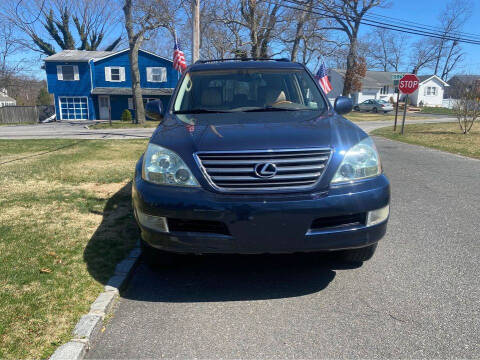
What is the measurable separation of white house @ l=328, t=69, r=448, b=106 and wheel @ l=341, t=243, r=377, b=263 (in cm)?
5437

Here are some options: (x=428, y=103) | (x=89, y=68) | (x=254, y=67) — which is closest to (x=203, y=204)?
(x=254, y=67)

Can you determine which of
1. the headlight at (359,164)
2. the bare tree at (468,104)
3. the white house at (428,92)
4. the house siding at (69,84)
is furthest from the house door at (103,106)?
the white house at (428,92)

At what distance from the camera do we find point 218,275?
11.3ft

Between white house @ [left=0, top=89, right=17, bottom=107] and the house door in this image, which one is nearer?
the house door

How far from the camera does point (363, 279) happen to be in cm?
333

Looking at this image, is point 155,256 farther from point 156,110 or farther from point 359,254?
point 359,254

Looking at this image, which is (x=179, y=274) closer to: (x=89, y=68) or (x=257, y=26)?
(x=257, y=26)

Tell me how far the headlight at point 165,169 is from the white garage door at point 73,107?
36.9m

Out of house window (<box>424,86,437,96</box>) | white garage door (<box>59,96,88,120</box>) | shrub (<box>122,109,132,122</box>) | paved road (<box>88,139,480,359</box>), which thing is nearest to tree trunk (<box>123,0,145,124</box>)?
shrub (<box>122,109,132,122</box>)

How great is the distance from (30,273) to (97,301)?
A: 804 mm

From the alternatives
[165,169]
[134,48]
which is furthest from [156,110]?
[134,48]

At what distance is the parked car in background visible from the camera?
1714 inches

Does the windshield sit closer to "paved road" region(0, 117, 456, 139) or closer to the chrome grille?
the chrome grille

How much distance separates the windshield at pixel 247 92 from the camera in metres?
3.99
